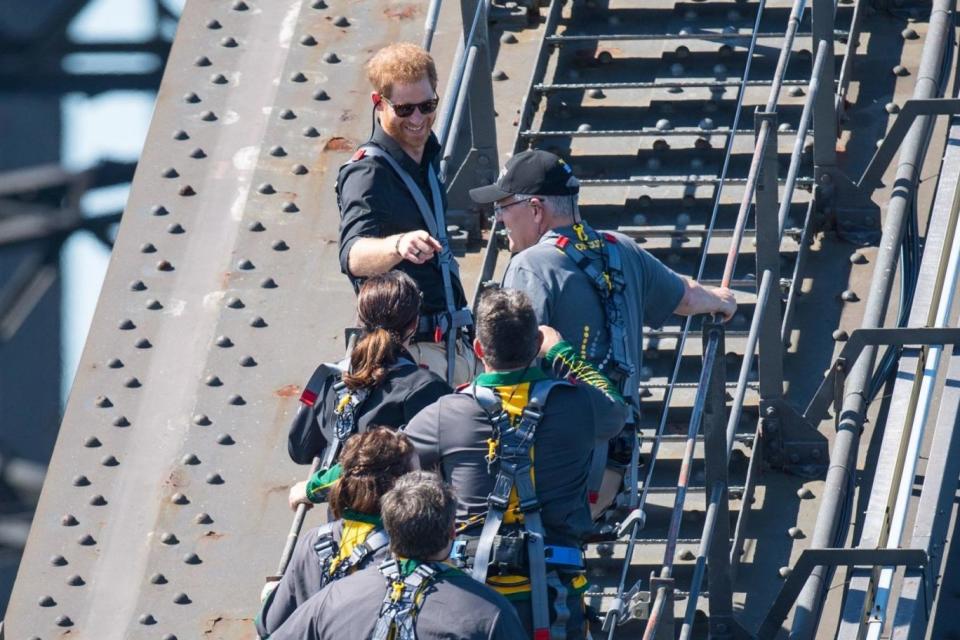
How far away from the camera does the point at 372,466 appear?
561 cm

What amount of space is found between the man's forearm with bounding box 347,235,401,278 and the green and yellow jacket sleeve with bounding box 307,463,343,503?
832 mm

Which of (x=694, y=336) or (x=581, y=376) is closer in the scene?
(x=581, y=376)

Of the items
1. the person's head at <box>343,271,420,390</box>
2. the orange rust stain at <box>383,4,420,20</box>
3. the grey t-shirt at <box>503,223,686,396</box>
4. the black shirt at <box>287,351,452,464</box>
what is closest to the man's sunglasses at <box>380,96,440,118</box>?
the grey t-shirt at <box>503,223,686,396</box>

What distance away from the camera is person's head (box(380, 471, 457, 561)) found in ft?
17.2

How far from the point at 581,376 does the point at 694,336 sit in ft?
8.49

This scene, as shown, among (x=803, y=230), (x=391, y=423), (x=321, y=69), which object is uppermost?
(x=321, y=69)

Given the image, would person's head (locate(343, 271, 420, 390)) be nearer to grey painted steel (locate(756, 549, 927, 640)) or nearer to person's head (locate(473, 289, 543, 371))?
person's head (locate(473, 289, 543, 371))

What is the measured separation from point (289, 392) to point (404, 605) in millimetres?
3916

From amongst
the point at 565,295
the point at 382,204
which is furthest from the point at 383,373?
the point at 382,204

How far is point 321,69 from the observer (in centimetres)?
1035

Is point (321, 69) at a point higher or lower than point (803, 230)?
higher

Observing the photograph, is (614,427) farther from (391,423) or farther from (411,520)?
(411,520)

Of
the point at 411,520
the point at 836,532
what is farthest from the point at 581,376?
the point at 836,532

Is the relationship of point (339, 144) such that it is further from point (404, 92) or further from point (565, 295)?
point (565, 295)
